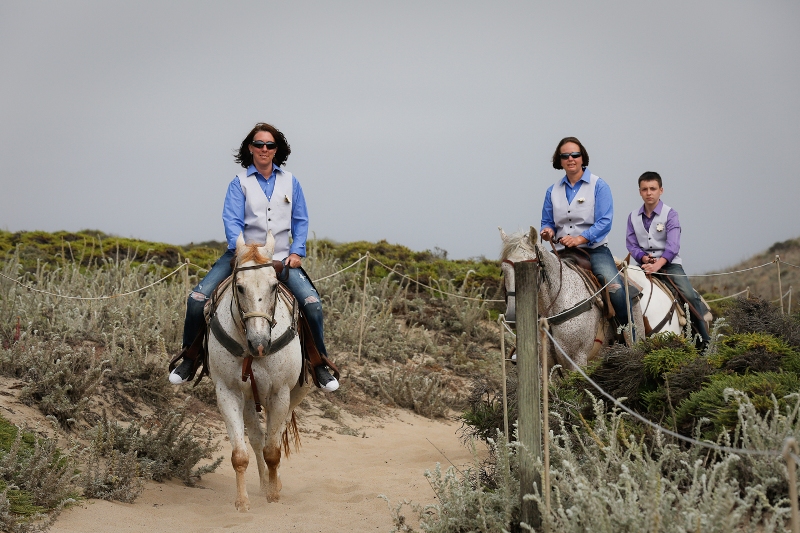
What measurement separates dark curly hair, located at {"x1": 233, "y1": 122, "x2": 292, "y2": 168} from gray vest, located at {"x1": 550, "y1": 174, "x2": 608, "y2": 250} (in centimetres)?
280

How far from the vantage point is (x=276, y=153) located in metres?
7.84

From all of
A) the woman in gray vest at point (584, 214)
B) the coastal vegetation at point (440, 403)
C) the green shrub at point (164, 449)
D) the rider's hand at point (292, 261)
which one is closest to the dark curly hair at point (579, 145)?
the woman in gray vest at point (584, 214)

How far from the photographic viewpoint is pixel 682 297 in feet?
30.1

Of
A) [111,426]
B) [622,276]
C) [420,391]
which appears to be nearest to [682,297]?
[622,276]

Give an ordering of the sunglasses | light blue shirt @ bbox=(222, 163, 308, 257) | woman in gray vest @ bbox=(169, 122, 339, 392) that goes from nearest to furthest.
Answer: woman in gray vest @ bbox=(169, 122, 339, 392) < light blue shirt @ bbox=(222, 163, 308, 257) < the sunglasses

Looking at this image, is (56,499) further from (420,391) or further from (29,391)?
(420,391)

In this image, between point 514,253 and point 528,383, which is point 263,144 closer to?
point 514,253

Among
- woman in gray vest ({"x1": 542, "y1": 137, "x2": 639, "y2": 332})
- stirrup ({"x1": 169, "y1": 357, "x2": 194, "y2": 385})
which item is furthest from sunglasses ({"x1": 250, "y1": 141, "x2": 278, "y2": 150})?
woman in gray vest ({"x1": 542, "y1": 137, "x2": 639, "y2": 332})

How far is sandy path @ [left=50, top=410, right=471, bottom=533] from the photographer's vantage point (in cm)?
612

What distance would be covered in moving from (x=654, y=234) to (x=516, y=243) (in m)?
2.58

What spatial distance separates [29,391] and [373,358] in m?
5.79

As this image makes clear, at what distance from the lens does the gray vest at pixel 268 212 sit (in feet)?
24.3

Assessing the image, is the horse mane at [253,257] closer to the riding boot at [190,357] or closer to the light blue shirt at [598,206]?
the riding boot at [190,357]

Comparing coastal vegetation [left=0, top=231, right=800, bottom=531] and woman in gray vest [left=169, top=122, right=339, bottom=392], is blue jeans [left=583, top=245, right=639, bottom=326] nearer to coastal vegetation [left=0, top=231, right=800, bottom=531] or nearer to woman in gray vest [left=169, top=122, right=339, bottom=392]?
coastal vegetation [left=0, top=231, right=800, bottom=531]
